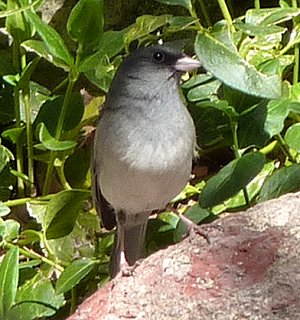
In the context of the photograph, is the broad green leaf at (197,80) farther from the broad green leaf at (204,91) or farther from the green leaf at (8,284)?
the green leaf at (8,284)

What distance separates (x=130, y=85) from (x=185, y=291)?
0.79 m

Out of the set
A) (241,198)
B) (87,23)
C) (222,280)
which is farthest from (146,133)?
(222,280)

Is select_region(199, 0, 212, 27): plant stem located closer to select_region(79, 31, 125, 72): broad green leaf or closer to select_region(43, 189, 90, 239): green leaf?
select_region(79, 31, 125, 72): broad green leaf

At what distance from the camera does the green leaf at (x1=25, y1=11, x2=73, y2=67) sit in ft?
9.01

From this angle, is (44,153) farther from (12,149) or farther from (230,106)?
(230,106)

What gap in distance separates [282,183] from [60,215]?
2.26 ft

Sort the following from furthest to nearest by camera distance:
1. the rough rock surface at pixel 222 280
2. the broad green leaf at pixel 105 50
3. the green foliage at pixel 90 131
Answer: the broad green leaf at pixel 105 50 < the green foliage at pixel 90 131 < the rough rock surface at pixel 222 280

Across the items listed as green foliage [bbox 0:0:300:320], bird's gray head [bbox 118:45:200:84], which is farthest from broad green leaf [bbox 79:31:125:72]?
bird's gray head [bbox 118:45:200:84]

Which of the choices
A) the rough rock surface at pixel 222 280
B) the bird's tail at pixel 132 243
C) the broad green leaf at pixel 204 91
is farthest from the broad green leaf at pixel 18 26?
the rough rock surface at pixel 222 280

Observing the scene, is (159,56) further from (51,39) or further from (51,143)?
(51,143)

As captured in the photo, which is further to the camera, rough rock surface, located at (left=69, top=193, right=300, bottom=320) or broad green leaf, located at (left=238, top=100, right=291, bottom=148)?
broad green leaf, located at (left=238, top=100, right=291, bottom=148)

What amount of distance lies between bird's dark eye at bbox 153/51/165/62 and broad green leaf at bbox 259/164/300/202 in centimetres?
50

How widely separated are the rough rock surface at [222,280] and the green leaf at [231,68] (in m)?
0.45

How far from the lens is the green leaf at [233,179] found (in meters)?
2.72
